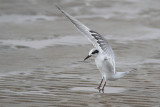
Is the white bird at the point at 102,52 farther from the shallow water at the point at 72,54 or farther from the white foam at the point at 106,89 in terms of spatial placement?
the shallow water at the point at 72,54

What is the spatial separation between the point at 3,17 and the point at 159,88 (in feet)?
30.1

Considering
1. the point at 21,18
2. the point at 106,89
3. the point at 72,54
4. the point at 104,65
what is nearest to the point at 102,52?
the point at 104,65

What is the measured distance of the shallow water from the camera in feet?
26.3

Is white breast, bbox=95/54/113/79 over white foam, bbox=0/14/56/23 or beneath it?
over

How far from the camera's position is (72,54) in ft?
38.4

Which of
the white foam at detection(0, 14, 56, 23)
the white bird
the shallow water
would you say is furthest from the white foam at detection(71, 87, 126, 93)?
the white foam at detection(0, 14, 56, 23)

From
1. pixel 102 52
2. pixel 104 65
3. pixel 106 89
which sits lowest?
pixel 106 89

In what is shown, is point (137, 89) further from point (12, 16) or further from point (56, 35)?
point (12, 16)

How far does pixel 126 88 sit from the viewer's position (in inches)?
341

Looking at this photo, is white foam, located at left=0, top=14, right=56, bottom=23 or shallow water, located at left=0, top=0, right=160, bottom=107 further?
white foam, located at left=0, top=14, right=56, bottom=23

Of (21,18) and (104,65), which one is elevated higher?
(104,65)

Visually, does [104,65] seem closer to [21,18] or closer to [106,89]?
[106,89]

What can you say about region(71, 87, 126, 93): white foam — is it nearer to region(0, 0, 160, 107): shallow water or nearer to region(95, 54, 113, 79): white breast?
region(0, 0, 160, 107): shallow water

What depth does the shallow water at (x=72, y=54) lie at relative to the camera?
802cm
